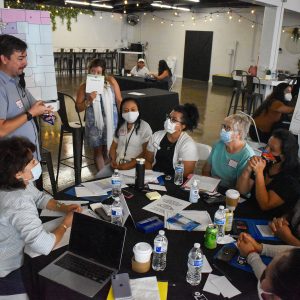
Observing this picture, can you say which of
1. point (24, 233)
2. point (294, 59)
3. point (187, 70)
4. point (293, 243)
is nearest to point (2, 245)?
point (24, 233)

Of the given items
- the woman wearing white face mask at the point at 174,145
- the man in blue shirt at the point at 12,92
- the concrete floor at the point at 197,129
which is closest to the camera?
the man in blue shirt at the point at 12,92

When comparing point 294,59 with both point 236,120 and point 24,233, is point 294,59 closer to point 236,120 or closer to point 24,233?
point 236,120

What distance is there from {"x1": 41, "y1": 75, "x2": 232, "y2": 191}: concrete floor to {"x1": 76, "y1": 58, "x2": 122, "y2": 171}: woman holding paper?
660 mm

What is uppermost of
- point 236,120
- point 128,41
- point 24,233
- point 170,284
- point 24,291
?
point 128,41

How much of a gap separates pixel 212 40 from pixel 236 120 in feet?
41.5

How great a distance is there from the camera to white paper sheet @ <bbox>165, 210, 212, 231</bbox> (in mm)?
1818

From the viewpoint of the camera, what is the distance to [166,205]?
2078mm

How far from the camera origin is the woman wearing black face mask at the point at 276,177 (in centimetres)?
203

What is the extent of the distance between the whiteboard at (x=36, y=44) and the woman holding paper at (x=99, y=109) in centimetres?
37

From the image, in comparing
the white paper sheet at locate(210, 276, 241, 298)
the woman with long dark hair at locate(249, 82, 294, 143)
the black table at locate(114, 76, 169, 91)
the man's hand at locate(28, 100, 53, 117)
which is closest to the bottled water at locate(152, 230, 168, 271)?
the white paper sheet at locate(210, 276, 241, 298)

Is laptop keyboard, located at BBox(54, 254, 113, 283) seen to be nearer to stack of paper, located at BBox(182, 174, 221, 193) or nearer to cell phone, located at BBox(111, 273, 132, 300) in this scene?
cell phone, located at BBox(111, 273, 132, 300)

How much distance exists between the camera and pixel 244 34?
13.1m

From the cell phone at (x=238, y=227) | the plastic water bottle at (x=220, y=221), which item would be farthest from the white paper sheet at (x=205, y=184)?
the plastic water bottle at (x=220, y=221)

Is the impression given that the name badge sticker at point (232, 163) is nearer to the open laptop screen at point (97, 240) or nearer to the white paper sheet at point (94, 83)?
the open laptop screen at point (97, 240)
